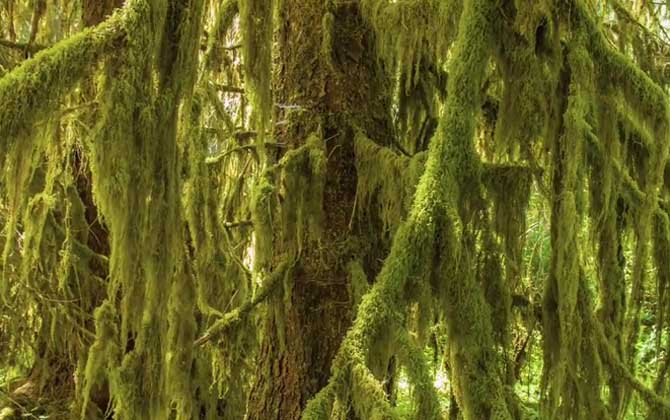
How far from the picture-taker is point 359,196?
9.38 ft

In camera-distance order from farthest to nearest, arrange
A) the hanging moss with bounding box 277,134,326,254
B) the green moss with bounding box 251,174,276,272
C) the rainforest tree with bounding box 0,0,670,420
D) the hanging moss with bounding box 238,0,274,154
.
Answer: the hanging moss with bounding box 277,134,326,254
the green moss with bounding box 251,174,276,272
the hanging moss with bounding box 238,0,274,154
the rainforest tree with bounding box 0,0,670,420

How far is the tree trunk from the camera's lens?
2914mm

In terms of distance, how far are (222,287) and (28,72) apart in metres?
1.81

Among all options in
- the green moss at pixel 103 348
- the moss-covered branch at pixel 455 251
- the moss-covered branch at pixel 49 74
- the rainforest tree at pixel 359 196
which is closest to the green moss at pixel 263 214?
the rainforest tree at pixel 359 196

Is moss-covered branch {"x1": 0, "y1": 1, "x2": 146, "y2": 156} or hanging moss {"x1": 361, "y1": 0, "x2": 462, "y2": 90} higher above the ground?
hanging moss {"x1": 361, "y1": 0, "x2": 462, "y2": 90}

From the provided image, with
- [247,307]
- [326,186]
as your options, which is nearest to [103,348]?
[247,307]

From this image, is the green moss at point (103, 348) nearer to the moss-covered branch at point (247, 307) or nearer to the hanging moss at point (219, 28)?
the moss-covered branch at point (247, 307)

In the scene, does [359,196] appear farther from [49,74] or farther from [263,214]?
[49,74]

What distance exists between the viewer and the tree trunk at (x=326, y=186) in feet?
9.56

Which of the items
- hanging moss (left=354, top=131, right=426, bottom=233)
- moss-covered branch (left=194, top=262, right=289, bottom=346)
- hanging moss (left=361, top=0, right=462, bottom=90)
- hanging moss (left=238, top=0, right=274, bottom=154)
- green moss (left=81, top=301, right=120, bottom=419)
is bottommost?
green moss (left=81, top=301, right=120, bottom=419)

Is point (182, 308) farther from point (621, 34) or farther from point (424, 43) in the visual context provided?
point (621, 34)

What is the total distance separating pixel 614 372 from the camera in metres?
2.27

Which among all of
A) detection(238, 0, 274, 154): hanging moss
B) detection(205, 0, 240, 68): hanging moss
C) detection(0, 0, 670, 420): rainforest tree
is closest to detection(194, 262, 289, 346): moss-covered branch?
detection(0, 0, 670, 420): rainforest tree

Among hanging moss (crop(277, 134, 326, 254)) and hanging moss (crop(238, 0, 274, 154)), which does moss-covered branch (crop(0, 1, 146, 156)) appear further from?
hanging moss (crop(277, 134, 326, 254))
